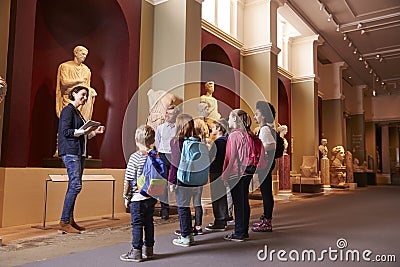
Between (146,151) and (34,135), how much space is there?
3031 mm

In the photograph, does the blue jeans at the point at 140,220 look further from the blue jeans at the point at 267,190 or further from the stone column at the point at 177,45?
the stone column at the point at 177,45

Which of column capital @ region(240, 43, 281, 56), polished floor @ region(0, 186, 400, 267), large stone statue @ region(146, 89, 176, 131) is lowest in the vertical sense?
polished floor @ region(0, 186, 400, 267)

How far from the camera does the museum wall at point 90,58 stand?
16.7ft

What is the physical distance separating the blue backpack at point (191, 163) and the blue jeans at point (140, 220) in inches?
16.7

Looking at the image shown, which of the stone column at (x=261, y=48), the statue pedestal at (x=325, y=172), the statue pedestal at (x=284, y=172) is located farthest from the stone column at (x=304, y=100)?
the statue pedestal at (x=284, y=172)

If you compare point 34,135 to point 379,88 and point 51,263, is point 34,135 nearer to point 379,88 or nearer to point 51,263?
point 51,263

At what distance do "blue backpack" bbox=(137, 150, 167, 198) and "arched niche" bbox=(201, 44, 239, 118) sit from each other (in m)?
5.90

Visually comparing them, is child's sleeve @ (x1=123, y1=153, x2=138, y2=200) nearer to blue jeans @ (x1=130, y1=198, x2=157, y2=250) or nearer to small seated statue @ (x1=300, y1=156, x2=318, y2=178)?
blue jeans @ (x1=130, y1=198, x2=157, y2=250)

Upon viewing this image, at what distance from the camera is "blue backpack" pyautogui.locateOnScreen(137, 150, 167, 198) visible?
261cm

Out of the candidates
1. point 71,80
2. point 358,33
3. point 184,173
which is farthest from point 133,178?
point 358,33

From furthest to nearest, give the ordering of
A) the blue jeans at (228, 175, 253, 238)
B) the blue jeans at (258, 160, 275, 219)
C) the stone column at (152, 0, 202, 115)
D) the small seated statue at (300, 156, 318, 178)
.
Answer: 1. the small seated statue at (300, 156, 318, 178)
2. the stone column at (152, 0, 202, 115)
3. the blue jeans at (258, 160, 275, 219)
4. the blue jeans at (228, 175, 253, 238)

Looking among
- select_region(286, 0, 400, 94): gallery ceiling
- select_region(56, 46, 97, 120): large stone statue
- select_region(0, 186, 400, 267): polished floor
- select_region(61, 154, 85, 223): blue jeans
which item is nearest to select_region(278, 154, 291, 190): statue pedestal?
select_region(0, 186, 400, 267): polished floor

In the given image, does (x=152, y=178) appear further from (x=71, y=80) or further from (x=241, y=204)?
(x=71, y=80)

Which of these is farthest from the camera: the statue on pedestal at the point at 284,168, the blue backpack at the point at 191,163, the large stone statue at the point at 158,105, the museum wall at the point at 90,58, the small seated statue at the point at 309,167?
the small seated statue at the point at 309,167
